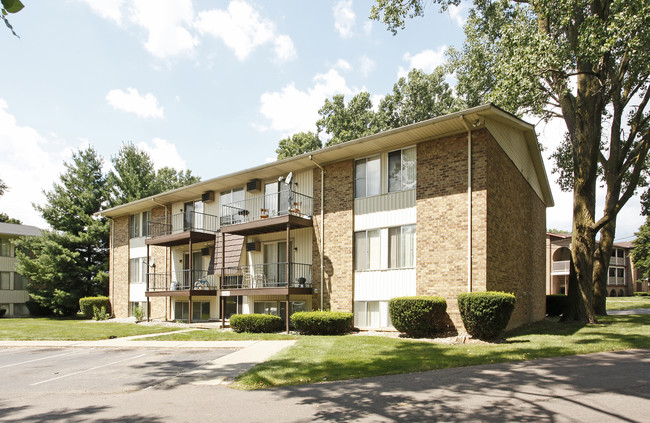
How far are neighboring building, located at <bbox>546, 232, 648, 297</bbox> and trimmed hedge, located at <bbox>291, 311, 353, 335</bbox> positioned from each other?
36.3m

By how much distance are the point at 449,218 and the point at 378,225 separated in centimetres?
265

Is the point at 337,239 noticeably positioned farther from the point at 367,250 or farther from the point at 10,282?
the point at 10,282

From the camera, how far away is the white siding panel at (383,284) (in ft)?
50.4

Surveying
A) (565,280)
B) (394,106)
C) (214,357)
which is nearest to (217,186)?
(214,357)

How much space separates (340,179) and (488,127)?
564 cm

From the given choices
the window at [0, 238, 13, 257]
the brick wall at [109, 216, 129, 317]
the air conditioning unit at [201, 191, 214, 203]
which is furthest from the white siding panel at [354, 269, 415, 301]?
the window at [0, 238, 13, 257]

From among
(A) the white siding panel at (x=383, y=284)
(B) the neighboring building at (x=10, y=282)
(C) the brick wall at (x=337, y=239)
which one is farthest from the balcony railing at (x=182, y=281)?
(B) the neighboring building at (x=10, y=282)

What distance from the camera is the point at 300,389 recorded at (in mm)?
7867

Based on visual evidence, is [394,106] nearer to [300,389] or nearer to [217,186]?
[217,186]

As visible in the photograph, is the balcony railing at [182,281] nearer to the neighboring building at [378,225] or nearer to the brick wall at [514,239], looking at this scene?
the neighboring building at [378,225]

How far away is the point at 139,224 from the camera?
28000 mm

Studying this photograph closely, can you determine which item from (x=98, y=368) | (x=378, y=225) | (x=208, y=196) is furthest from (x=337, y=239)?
(x=98, y=368)

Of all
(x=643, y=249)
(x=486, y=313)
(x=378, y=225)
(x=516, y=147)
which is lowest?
(x=486, y=313)

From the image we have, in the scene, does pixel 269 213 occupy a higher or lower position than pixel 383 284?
higher
